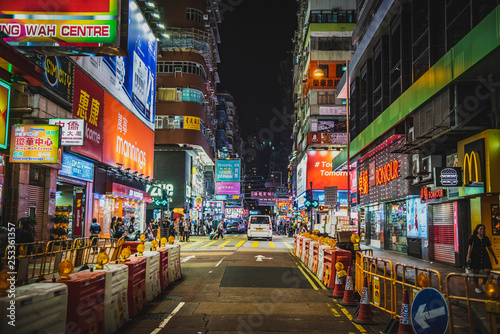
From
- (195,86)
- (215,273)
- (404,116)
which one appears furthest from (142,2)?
(215,273)

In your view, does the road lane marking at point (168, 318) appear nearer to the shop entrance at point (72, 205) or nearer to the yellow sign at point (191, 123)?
the shop entrance at point (72, 205)

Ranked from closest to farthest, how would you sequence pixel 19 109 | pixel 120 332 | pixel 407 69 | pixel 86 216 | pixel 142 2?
pixel 120 332 < pixel 19 109 < pixel 407 69 < pixel 86 216 < pixel 142 2

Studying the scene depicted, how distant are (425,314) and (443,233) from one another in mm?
14343

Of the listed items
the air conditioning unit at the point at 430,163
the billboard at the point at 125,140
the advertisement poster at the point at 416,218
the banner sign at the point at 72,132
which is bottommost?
the advertisement poster at the point at 416,218

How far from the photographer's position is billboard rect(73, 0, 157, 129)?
2786cm

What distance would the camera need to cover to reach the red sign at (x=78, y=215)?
2570cm

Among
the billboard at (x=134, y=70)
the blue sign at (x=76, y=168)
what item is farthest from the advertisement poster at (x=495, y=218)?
the billboard at (x=134, y=70)

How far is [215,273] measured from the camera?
15398 millimetres

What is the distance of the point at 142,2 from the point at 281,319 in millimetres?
35055

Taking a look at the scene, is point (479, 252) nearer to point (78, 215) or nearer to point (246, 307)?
point (246, 307)

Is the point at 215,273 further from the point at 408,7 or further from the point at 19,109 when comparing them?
the point at 408,7

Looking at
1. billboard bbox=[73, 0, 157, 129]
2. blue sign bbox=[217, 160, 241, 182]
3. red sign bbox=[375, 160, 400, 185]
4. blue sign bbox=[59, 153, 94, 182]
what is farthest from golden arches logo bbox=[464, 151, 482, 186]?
blue sign bbox=[217, 160, 241, 182]

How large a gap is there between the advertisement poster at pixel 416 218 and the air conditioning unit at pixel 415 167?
146 centimetres

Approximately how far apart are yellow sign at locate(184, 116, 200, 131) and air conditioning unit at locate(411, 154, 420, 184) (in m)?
37.5
